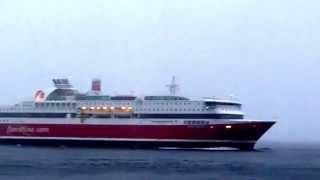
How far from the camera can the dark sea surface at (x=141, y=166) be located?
53.3 m

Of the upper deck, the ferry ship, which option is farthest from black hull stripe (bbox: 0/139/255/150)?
the upper deck

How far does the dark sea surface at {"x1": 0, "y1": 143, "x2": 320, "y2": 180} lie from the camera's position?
53.3 metres

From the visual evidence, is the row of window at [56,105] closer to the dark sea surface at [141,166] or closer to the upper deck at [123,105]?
the upper deck at [123,105]

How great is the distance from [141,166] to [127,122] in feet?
83.4

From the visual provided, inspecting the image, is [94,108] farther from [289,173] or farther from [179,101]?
[289,173]

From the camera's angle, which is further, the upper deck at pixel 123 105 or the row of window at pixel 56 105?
the row of window at pixel 56 105

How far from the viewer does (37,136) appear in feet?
299

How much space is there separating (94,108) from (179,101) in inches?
397

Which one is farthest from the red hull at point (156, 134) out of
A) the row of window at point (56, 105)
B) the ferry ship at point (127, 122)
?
the row of window at point (56, 105)

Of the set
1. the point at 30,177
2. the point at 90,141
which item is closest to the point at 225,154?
the point at 90,141

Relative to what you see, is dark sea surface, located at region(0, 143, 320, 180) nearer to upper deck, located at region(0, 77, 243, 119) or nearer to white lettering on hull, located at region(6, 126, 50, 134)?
upper deck, located at region(0, 77, 243, 119)

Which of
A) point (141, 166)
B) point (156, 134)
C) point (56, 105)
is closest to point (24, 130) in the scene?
point (56, 105)

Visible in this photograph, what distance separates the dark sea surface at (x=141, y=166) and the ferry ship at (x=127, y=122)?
92.8 inches

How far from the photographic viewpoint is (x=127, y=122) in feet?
287
